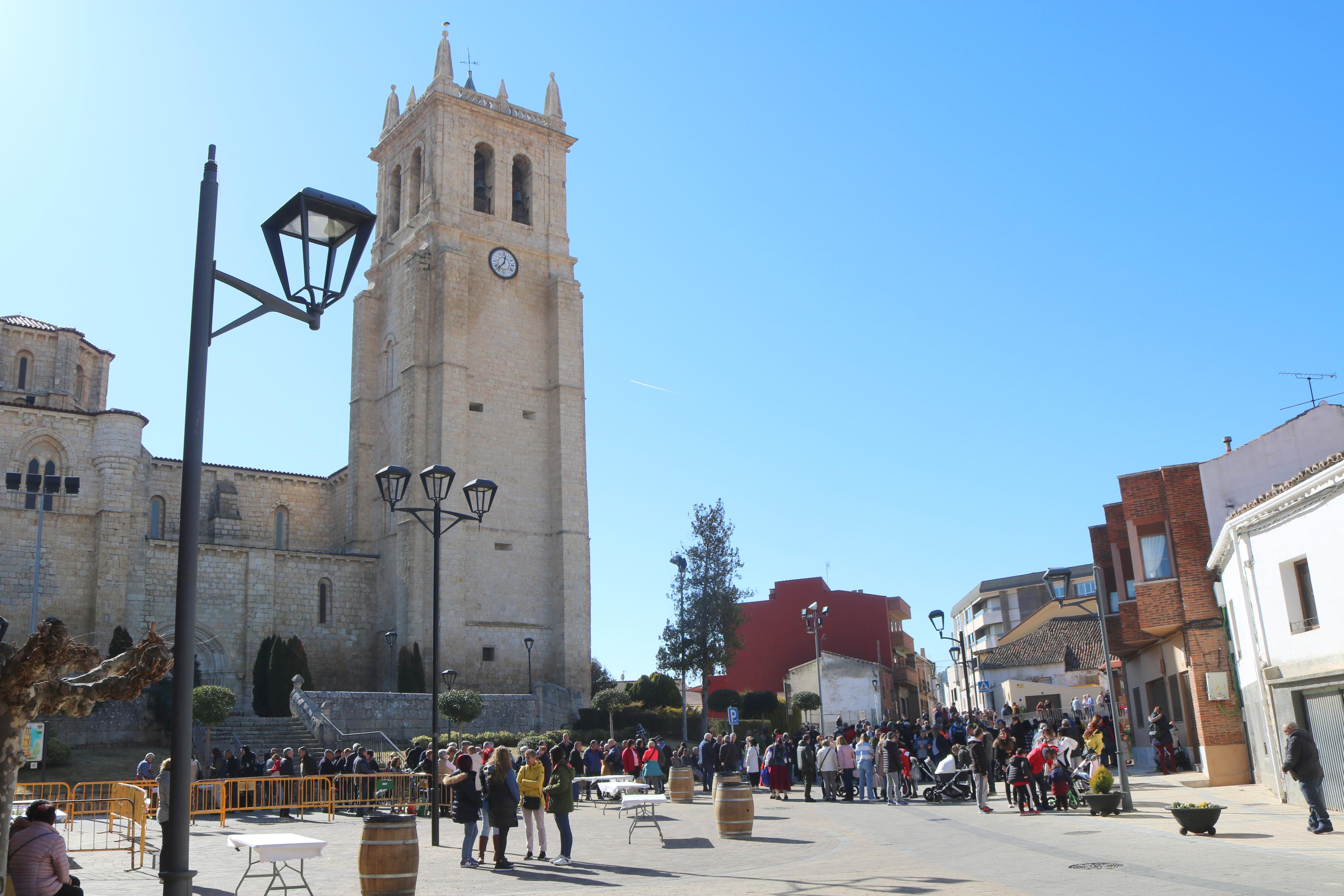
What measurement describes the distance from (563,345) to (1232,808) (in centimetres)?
3330

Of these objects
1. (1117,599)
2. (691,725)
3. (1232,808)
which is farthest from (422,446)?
(1232,808)

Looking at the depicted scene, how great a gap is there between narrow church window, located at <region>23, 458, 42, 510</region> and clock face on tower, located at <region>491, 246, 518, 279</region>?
18.3 metres

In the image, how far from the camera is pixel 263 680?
36.7 meters

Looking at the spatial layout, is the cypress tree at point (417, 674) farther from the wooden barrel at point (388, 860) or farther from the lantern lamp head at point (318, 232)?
the lantern lamp head at point (318, 232)

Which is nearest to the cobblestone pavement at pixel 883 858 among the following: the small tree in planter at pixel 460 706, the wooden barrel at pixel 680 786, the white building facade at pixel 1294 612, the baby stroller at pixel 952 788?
the white building facade at pixel 1294 612

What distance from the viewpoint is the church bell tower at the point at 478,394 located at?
136 ft

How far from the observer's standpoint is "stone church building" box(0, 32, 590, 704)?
36.5 meters

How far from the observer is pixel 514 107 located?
48.6 metres

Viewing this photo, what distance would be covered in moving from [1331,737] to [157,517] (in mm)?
41180

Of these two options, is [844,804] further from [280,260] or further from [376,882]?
[280,260]

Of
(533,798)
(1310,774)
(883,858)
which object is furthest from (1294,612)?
(533,798)

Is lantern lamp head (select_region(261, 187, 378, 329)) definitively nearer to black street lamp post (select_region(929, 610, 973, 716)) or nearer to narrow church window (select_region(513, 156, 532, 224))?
black street lamp post (select_region(929, 610, 973, 716))

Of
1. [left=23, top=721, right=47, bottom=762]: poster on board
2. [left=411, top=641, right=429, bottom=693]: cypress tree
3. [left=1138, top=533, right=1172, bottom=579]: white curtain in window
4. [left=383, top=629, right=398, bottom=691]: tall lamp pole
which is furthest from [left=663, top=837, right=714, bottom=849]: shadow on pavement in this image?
[left=383, top=629, right=398, bottom=691]: tall lamp pole

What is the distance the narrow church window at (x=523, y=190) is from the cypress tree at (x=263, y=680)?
20.8m
